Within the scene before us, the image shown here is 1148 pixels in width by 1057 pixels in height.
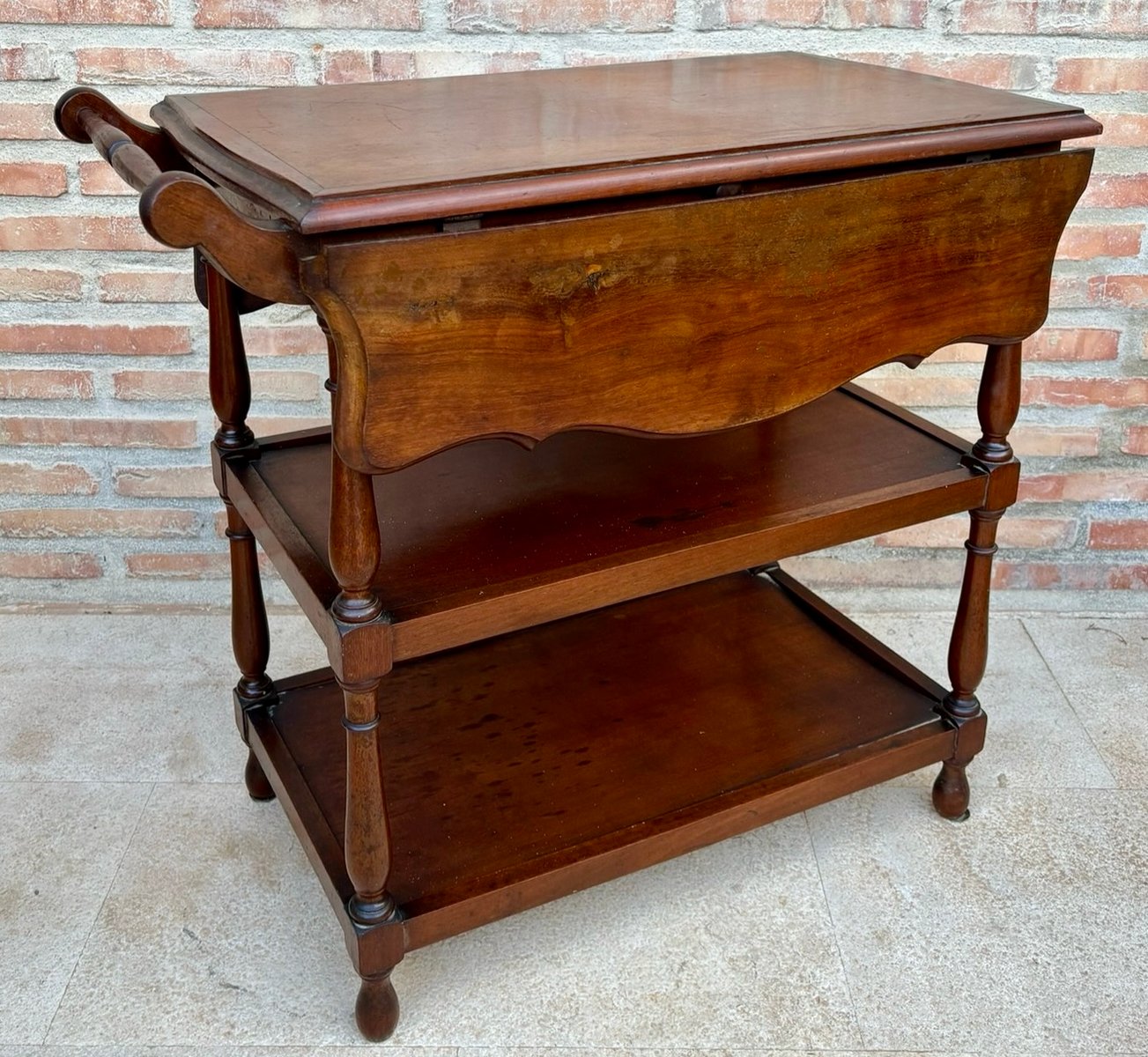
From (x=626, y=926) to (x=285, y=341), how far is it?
105 centimetres

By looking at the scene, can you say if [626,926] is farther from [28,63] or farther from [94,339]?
[28,63]

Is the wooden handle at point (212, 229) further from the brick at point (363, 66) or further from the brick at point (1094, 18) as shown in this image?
the brick at point (1094, 18)

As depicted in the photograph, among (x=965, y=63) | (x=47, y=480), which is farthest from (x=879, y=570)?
(x=47, y=480)

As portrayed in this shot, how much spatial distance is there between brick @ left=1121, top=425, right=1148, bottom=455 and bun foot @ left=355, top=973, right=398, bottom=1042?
4.97 feet

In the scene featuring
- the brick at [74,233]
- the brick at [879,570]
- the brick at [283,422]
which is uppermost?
the brick at [74,233]

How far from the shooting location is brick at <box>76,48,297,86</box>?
75.5 inches

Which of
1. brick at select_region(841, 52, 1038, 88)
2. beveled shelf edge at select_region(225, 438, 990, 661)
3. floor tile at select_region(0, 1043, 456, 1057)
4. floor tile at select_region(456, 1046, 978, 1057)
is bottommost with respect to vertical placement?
floor tile at select_region(0, 1043, 456, 1057)

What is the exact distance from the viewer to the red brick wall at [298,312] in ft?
6.32

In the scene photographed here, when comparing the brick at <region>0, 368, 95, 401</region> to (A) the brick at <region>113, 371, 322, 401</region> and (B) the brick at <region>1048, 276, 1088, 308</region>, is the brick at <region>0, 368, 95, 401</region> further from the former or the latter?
(B) the brick at <region>1048, 276, 1088, 308</region>

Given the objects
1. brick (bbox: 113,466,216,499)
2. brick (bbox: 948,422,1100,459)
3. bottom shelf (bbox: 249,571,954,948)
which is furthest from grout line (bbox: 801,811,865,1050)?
brick (bbox: 113,466,216,499)

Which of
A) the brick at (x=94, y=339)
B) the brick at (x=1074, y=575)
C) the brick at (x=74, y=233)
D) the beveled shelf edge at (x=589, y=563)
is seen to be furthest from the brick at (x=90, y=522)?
the brick at (x=1074, y=575)

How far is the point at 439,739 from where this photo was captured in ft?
5.58

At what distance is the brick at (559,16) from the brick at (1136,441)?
102 cm

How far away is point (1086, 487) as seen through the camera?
2277 mm
